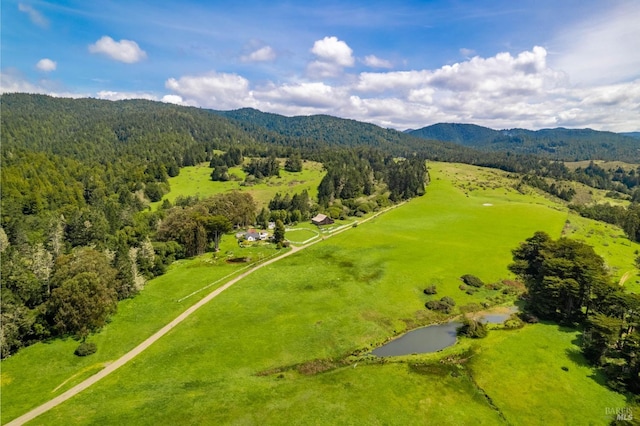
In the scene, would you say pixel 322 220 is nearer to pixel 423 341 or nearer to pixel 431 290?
pixel 431 290

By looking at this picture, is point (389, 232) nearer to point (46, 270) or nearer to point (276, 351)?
point (276, 351)

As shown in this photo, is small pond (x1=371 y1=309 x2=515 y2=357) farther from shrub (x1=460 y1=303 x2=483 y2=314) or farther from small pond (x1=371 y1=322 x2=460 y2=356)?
shrub (x1=460 y1=303 x2=483 y2=314)

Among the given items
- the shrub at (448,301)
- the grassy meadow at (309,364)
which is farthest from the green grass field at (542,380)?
the shrub at (448,301)

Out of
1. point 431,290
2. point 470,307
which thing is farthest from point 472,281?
point 431,290

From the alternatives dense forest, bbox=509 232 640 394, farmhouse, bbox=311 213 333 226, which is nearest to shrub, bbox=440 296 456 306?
dense forest, bbox=509 232 640 394

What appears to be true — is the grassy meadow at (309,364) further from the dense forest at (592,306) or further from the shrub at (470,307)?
the dense forest at (592,306)

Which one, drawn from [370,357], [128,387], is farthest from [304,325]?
[128,387]

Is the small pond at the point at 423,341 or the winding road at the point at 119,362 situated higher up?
the winding road at the point at 119,362
